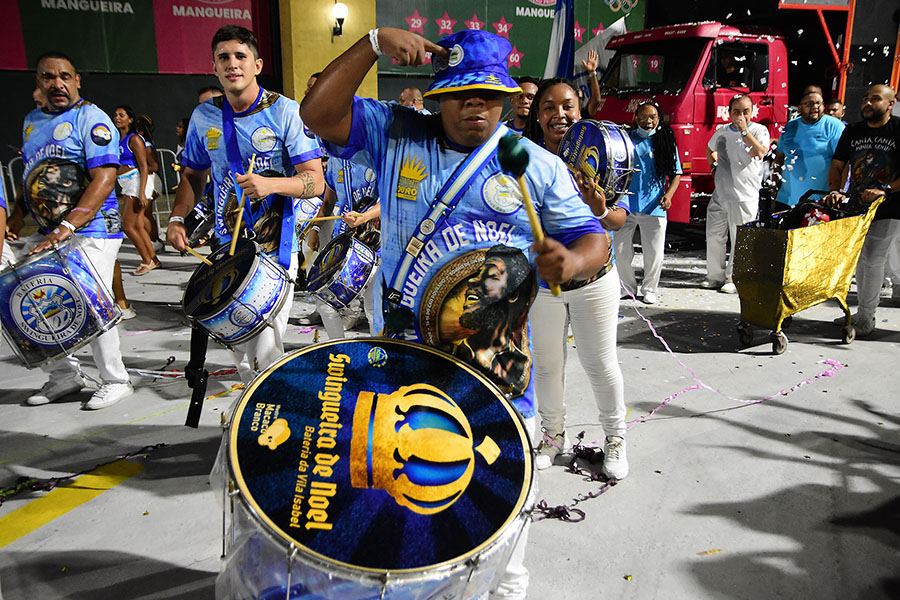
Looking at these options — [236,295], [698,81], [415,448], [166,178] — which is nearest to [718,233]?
[698,81]

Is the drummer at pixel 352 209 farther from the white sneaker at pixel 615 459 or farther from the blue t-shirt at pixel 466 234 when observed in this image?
the blue t-shirt at pixel 466 234

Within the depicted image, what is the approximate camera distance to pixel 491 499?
5.47 ft

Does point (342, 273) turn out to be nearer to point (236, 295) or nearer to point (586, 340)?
point (236, 295)

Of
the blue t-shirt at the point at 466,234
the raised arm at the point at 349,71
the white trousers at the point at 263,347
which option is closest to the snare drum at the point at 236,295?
the white trousers at the point at 263,347

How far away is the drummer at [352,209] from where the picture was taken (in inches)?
189

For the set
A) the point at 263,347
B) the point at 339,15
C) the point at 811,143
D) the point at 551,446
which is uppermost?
the point at 339,15

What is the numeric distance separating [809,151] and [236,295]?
6.78 metres

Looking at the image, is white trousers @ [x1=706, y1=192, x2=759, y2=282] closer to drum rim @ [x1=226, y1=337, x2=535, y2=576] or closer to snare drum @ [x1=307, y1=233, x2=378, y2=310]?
snare drum @ [x1=307, y1=233, x2=378, y2=310]

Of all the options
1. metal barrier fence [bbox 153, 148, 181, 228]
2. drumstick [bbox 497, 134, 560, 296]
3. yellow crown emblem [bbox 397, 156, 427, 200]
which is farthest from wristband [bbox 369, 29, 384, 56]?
metal barrier fence [bbox 153, 148, 181, 228]

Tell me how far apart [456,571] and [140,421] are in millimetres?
3452

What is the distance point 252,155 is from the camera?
3.57 meters

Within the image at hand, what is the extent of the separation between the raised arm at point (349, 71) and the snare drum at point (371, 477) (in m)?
0.73

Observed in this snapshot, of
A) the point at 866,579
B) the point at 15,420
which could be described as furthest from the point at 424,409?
the point at 15,420

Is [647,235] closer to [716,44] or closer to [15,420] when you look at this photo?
[716,44]
